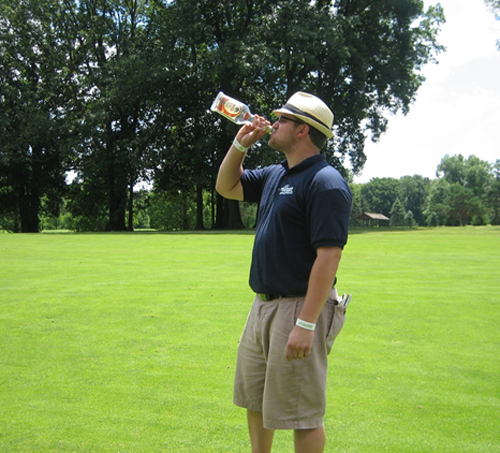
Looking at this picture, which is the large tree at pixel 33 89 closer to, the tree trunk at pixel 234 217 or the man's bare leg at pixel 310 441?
the tree trunk at pixel 234 217

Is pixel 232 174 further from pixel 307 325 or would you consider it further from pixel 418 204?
pixel 418 204

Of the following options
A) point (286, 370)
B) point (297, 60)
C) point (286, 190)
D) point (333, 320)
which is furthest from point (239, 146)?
point (297, 60)

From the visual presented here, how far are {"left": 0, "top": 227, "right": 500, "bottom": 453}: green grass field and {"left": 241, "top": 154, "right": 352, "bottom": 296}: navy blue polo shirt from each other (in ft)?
4.48

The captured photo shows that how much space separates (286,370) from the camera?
3004 millimetres

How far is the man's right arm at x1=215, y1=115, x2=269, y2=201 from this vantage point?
11.6ft

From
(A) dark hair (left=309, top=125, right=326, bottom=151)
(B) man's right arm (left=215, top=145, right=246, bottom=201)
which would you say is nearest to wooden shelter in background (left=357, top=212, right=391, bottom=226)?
(B) man's right arm (left=215, top=145, right=246, bottom=201)

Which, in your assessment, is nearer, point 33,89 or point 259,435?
point 259,435

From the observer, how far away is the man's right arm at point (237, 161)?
3533mm

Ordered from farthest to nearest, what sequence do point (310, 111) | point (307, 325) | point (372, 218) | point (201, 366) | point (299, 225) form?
point (372, 218) < point (201, 366) < point (310, 111) < point (299, 225) < point (307, 325)

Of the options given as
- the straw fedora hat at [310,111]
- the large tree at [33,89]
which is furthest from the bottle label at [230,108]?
the large tree at [33,89]

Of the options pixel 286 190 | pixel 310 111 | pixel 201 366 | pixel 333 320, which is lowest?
pixel 201 366

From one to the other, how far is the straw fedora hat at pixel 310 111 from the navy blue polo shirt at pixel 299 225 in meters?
0.20

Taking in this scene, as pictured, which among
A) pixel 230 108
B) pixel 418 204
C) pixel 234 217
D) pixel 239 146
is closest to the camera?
pixel 239 146

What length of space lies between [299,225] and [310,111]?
71 cm
